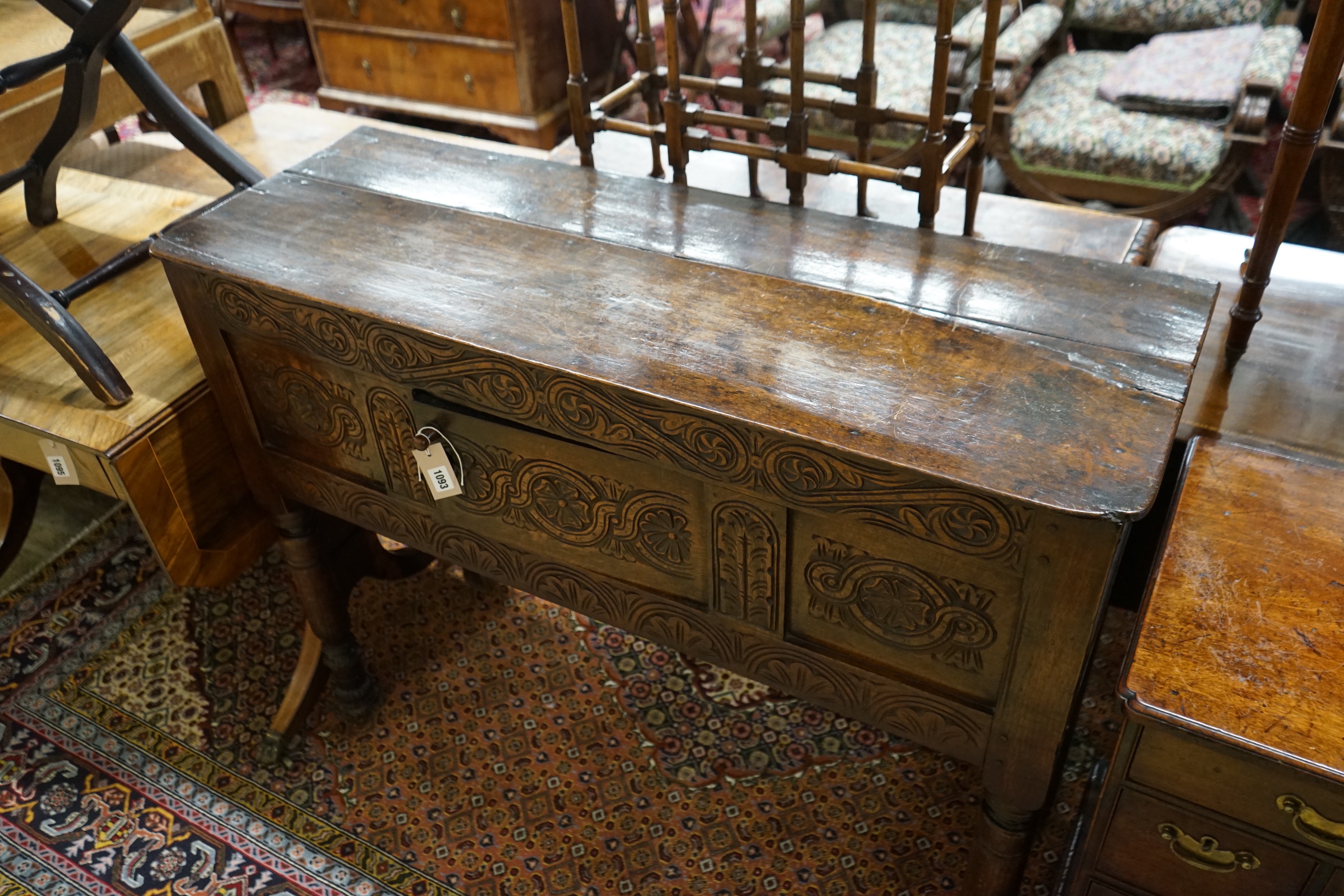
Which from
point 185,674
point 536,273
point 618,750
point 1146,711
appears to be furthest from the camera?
point 185,674

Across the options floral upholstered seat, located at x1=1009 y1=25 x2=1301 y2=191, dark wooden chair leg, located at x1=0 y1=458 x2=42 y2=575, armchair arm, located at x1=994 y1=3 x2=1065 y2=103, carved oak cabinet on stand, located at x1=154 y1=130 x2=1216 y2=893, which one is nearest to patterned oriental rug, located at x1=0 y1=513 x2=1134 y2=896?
dark wooden chair leg, located at x1=0 y1=458 x2=42 y2=575

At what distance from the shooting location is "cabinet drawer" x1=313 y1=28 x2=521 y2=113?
3.34 metres

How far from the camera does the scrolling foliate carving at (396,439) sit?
1268mm

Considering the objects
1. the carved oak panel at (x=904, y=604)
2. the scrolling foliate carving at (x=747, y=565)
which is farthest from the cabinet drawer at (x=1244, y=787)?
the scrolling foliate carving at (x=747, y=565)

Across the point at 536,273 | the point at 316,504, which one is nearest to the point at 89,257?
the point at 316,504

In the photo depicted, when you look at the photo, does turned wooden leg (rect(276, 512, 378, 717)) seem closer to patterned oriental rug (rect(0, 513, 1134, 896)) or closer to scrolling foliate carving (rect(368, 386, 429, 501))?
patterned oriental rug (rect(0, 513, 1134, 896))

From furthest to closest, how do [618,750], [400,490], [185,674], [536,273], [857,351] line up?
[185,674]
[618,750]
[400,490]
[536,273]
[857,351]

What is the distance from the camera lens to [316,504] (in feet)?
4.94

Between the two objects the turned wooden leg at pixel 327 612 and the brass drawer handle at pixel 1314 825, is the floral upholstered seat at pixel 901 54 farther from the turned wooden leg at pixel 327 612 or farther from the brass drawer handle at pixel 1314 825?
the brass drawer handle at pixel 1314 825

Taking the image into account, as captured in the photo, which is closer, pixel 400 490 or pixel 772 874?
pixel 400 490

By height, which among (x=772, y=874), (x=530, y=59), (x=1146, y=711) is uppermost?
(x=1146, y=711)

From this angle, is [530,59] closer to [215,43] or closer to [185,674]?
[215,43]

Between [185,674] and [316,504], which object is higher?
[316,504]

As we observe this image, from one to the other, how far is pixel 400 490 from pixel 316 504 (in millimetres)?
205
